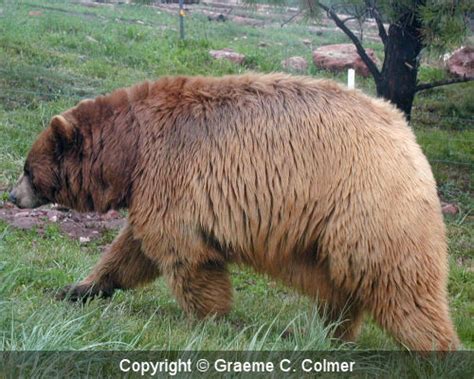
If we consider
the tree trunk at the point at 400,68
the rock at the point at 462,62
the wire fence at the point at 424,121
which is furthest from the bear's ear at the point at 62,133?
the rock at the point at 462,62

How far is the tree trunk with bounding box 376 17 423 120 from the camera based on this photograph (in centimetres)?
1138

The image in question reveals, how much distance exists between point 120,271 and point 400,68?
246 inches

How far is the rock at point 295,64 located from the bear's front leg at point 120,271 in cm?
1028

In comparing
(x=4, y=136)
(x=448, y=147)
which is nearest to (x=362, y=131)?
(x=4, y=136)

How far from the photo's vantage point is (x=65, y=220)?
9.84 meters

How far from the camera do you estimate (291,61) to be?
55.1ft

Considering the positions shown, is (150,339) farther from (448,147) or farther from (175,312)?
(448,147)

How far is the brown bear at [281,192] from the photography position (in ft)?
18.9

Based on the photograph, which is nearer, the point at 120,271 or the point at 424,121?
the point at 120,271

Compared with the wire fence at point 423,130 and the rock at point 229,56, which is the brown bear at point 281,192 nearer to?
the wire fence at point 423,130

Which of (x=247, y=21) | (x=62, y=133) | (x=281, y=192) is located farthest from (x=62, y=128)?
(x=247, y=21)


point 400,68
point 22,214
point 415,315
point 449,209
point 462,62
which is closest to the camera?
point 415,315

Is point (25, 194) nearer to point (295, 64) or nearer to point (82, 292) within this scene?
point (82, 292)

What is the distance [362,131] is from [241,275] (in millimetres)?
3331
